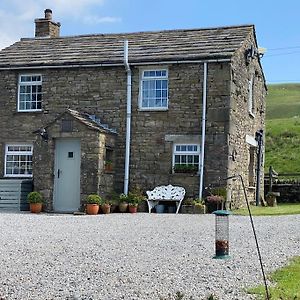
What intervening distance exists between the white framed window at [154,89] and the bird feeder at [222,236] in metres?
12.2

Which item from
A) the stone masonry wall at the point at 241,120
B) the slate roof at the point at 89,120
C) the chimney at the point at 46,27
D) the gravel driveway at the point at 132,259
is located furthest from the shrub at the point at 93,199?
the chimney at the point at 46,27

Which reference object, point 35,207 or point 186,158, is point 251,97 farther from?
point 35,207

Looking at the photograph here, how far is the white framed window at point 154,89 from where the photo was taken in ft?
75.5

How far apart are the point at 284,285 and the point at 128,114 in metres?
15.5

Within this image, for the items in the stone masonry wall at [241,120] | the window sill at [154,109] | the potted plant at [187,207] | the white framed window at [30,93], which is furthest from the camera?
the white framed window at [30,93]

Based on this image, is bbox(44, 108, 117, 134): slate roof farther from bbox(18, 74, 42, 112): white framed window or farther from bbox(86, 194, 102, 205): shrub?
bbox(86, 194, 102, 205): shrub

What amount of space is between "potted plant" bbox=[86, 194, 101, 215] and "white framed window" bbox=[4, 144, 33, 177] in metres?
3.89

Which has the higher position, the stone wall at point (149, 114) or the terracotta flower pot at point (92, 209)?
the stone wall at point (149, 114)

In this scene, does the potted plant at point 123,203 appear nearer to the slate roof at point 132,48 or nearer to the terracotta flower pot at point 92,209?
the terracotta flower pot at point 92,209

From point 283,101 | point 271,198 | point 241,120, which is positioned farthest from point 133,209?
point 283,101

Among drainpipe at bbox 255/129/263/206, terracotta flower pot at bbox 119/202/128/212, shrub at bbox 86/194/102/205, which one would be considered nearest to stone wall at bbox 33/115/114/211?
shrub at bbox 86/194/102/205

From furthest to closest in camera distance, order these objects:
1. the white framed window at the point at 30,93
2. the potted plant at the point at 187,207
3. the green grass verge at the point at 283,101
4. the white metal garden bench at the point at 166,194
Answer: the green grass verge at the point at 283,101, the white framed window at the point at 30,93, the white metal garden bench at the point at 166,194, the potted plant at the point at 187,207

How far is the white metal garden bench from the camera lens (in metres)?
21.9

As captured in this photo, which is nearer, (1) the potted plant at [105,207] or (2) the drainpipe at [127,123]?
(1) the potted plant at [105,207]
